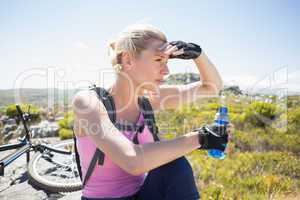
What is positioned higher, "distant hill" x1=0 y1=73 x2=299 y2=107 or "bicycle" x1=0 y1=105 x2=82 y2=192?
"distant hill" x1=0 y1=73 x2=299 y2=107

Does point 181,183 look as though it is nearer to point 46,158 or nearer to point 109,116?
point 109,116

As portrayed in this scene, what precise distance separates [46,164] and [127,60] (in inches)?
102

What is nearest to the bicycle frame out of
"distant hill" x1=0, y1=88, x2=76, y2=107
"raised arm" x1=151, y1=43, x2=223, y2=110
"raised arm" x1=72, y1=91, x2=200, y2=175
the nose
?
"distant hill" x1=0, y1=88, x2=76, y2=107

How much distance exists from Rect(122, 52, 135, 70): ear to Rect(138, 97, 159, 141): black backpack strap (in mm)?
354

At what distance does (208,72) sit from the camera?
1967 millimetres

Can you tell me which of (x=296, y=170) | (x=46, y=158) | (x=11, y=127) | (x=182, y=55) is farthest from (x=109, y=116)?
(x=11, y=127)

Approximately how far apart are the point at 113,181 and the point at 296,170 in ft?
12.9

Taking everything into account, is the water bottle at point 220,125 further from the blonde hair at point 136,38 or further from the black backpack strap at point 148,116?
the blonde hair at point 136,38

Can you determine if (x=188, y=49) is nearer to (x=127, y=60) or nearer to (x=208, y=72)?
(x=208, y=72)

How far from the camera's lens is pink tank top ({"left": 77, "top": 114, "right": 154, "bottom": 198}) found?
1.45 m

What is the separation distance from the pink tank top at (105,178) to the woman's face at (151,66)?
0.33 m

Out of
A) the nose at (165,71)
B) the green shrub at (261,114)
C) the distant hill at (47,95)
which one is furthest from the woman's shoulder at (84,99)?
the green shrub at (261,114)

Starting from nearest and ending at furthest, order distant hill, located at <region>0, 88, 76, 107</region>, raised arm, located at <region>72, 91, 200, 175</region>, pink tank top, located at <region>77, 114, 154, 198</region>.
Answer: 1. raised arm, located at <region>72, 91, 200, 175</region>
2. pink tank top, located at <region>77, 114, 154, 198</region>
3. distant hill, located at <region>0, 88, 76, 107</region>

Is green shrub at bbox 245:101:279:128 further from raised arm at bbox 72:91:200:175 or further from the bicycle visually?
raised arm at bbox 72:91:200:175
